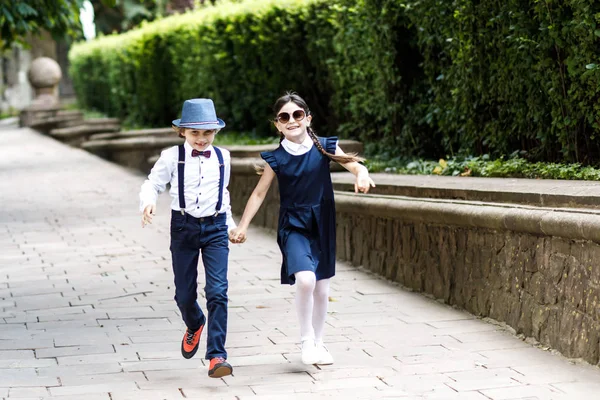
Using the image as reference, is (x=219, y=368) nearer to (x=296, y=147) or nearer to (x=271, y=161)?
(x=271, y=161)

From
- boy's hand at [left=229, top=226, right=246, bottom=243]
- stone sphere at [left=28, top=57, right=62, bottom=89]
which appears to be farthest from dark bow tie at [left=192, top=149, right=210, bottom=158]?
stone sphere at [left=28, top=57, right=62, bottom=89]

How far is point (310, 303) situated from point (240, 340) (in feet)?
2.64

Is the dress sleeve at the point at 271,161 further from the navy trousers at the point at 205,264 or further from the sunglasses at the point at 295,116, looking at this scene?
the navy trousers at the point at 205,264

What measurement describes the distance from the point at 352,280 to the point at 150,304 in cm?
167

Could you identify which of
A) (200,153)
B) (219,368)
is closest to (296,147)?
(200,153)

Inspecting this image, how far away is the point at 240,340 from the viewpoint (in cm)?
652

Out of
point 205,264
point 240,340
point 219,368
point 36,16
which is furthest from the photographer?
point 36,16

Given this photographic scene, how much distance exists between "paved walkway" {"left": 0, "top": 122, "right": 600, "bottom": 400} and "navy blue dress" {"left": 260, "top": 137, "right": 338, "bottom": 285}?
1.91ft

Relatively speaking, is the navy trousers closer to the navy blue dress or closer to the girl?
the girl

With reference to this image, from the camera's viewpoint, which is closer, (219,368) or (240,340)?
(219,368)

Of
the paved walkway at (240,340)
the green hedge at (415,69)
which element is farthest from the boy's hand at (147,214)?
the green hedge at (415,69)

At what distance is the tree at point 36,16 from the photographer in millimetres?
13633

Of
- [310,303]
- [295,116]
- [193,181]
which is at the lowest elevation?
[310,303]

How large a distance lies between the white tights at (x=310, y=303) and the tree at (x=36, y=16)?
332 inches
